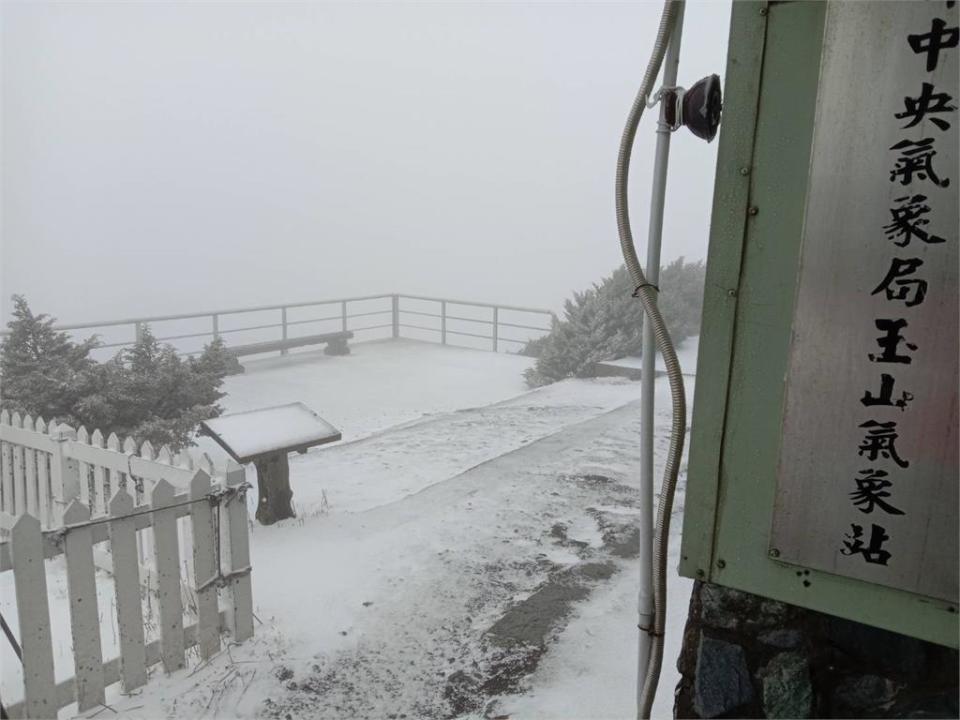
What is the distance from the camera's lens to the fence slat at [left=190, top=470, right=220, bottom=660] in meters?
3.13

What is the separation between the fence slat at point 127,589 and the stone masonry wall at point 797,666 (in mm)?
2020

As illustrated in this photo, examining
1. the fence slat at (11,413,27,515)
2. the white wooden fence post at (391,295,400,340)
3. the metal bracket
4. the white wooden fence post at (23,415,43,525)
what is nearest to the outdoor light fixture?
the metal bracket

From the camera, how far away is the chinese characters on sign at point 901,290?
1.33 m

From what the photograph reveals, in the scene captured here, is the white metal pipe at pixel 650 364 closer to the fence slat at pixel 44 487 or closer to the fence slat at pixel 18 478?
the fence slat at pixel 44 487

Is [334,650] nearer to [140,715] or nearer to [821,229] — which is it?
[140,715]

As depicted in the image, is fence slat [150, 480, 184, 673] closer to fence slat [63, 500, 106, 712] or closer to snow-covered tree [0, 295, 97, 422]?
fence slat [63, 500, 106, 712]

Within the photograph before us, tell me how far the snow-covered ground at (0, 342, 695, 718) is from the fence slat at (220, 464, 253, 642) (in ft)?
0.33

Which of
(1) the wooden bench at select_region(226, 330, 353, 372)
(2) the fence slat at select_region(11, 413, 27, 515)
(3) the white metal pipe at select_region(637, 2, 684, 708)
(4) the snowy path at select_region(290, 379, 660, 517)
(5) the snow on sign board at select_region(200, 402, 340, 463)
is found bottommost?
(1) the wooden bench at select_region(226, 330, 353, 372)

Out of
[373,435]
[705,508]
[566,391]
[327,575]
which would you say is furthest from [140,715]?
[566,391]

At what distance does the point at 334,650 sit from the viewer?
Answer: 315cm

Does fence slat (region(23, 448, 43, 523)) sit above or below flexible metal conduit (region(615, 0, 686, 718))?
below

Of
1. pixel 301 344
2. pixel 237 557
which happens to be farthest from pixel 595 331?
pixel 237 557

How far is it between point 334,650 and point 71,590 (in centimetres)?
101

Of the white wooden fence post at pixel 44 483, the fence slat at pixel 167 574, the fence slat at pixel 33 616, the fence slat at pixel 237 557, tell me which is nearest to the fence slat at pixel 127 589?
the fence slat at pixel 167 574
